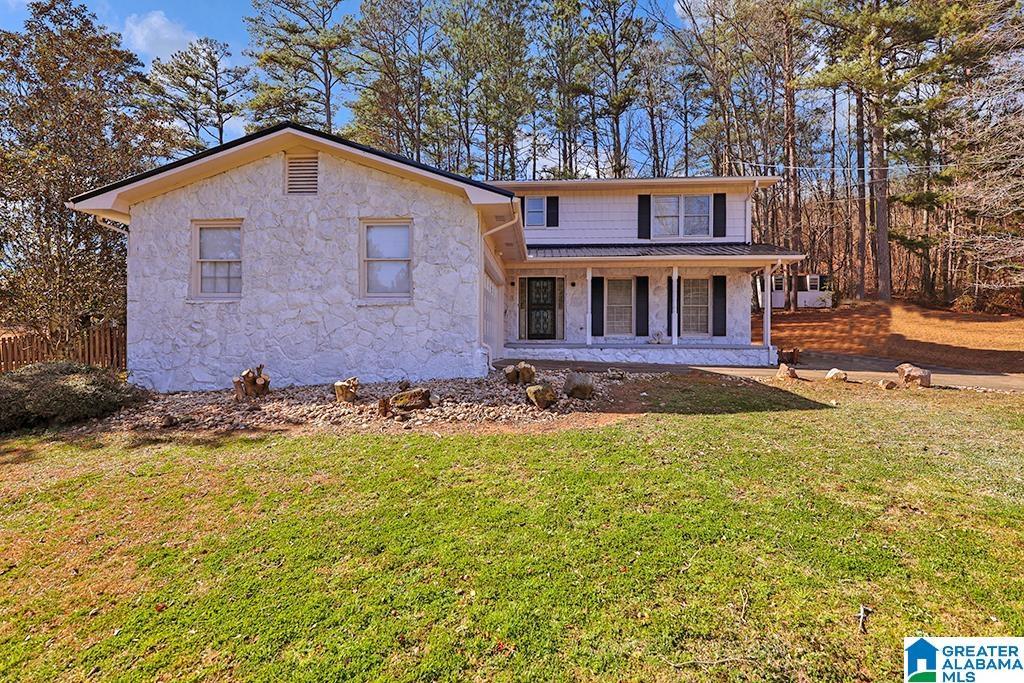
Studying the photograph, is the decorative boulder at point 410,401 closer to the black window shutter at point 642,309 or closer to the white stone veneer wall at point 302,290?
the white stone veneer wall at point 302,290

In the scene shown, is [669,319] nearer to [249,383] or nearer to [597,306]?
[597,306]

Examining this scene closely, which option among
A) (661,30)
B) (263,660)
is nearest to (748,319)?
(263,660)

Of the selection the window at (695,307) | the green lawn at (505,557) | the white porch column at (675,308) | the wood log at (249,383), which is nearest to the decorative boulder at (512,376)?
the green lawn at (505,557)

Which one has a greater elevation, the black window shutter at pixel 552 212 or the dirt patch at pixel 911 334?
the black window shutter at pixel 552 212

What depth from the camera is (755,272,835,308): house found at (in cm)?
2230

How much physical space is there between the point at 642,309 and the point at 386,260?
8.79 m

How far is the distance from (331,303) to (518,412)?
422cm

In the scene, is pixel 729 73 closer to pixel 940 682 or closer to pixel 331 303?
pixel 331 303

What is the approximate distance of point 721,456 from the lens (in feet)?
15.6

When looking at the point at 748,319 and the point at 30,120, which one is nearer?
the point at 30,120

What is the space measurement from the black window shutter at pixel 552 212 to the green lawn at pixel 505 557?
38.1ft

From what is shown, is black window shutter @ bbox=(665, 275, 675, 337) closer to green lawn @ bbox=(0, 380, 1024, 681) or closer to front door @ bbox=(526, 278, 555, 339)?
front door @ bbox=(526, 278, 555, 339)

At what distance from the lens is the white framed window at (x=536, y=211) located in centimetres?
1589

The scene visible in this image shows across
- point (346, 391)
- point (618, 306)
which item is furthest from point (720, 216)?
point (346, 391)
